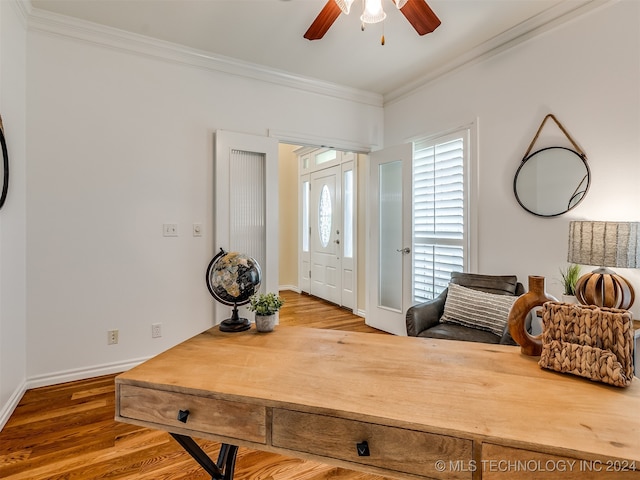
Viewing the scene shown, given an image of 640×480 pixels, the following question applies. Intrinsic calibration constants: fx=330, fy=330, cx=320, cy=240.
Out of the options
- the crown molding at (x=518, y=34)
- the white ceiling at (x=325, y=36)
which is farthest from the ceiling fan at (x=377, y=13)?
the crown molding at (x=518, y=34)

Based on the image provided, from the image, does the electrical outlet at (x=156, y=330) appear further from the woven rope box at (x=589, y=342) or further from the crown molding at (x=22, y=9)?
the woven rope box at (x=589, y=342)

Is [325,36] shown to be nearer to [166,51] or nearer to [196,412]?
[166,51]

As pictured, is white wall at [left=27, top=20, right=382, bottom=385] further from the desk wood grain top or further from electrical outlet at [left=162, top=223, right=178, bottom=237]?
the desk wood grain top

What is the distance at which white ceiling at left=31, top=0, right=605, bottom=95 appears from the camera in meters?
2.33

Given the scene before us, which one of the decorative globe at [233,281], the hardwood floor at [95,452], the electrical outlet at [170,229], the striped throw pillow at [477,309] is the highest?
the electrical outlet at [170,229]

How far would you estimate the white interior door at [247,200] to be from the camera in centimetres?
303

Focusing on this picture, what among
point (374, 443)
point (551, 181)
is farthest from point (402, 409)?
point (551, 181)

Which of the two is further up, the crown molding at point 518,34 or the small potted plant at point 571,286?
the crown molding at point 518,34

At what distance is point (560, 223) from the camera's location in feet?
7.84

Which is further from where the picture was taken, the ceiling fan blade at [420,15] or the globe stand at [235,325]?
the ceiling fan blade at [420,15]

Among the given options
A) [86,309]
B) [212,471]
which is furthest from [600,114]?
[86,309]

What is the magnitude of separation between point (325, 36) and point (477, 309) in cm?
243

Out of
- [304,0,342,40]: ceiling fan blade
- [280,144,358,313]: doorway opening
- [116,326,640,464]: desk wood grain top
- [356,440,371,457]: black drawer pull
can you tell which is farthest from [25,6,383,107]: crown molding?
[356,440,371,457]: black drawer pull

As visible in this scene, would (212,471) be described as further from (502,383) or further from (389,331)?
(389,331)
